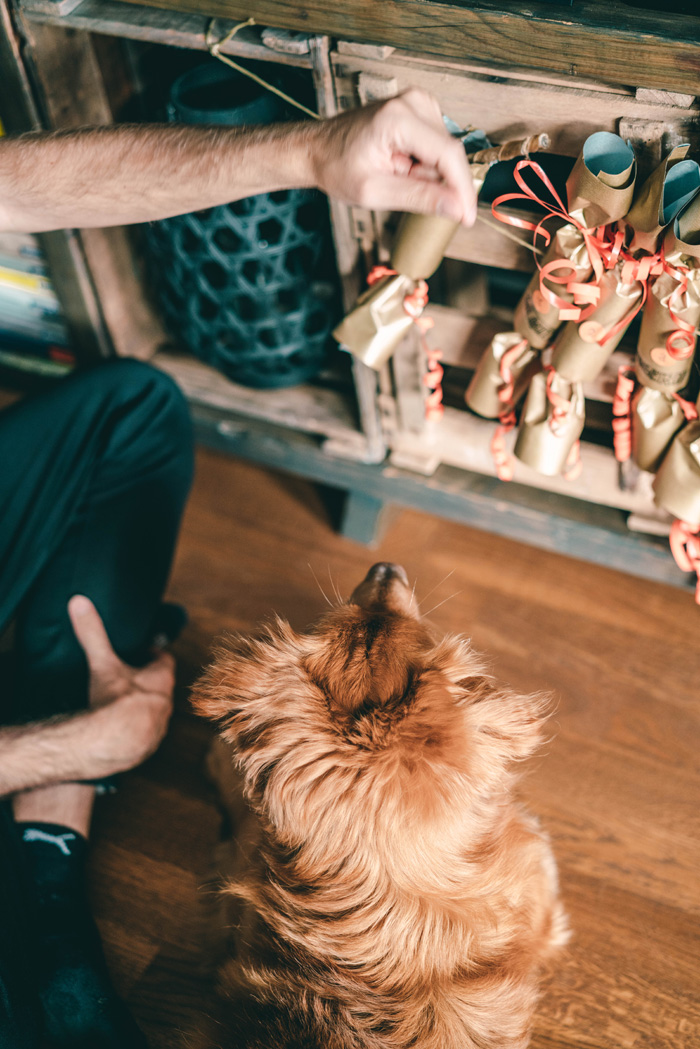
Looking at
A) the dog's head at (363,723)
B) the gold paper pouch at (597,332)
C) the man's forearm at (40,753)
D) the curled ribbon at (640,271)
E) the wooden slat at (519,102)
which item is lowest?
the man's forearm at (40,753)

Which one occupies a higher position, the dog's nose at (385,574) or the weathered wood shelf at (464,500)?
the dog's nose at (385,574)

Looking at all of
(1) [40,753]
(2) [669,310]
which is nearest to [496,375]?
(2) [669,310]

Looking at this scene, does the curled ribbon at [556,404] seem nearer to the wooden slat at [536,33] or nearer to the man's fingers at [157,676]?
the wooden slat at [536,33]

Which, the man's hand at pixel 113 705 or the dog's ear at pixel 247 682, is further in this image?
the man's hand at pixel 113 705

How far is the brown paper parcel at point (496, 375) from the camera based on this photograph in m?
1.09

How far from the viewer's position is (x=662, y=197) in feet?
2.73

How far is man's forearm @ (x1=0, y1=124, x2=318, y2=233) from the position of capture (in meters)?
0.95

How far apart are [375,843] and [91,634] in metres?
0.61

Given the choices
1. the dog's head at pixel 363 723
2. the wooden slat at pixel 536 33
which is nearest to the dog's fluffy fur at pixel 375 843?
the dog's head at pixel 363 723

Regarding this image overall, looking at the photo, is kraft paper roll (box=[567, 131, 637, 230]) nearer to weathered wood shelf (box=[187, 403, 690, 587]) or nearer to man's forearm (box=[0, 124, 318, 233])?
man's forearm (box=[0, 124, 318, 233])

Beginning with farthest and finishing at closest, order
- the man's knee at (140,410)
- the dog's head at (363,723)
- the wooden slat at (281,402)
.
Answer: the wooden slat at (281,402)
the man's knee at (140,410)
the dog's head at (363,723)

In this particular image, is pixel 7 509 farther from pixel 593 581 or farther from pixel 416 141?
pixel 593 581

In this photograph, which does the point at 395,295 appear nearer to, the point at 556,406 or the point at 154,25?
the point at 556,406

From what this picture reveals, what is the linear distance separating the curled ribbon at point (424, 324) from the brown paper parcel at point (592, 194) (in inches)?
7.4
